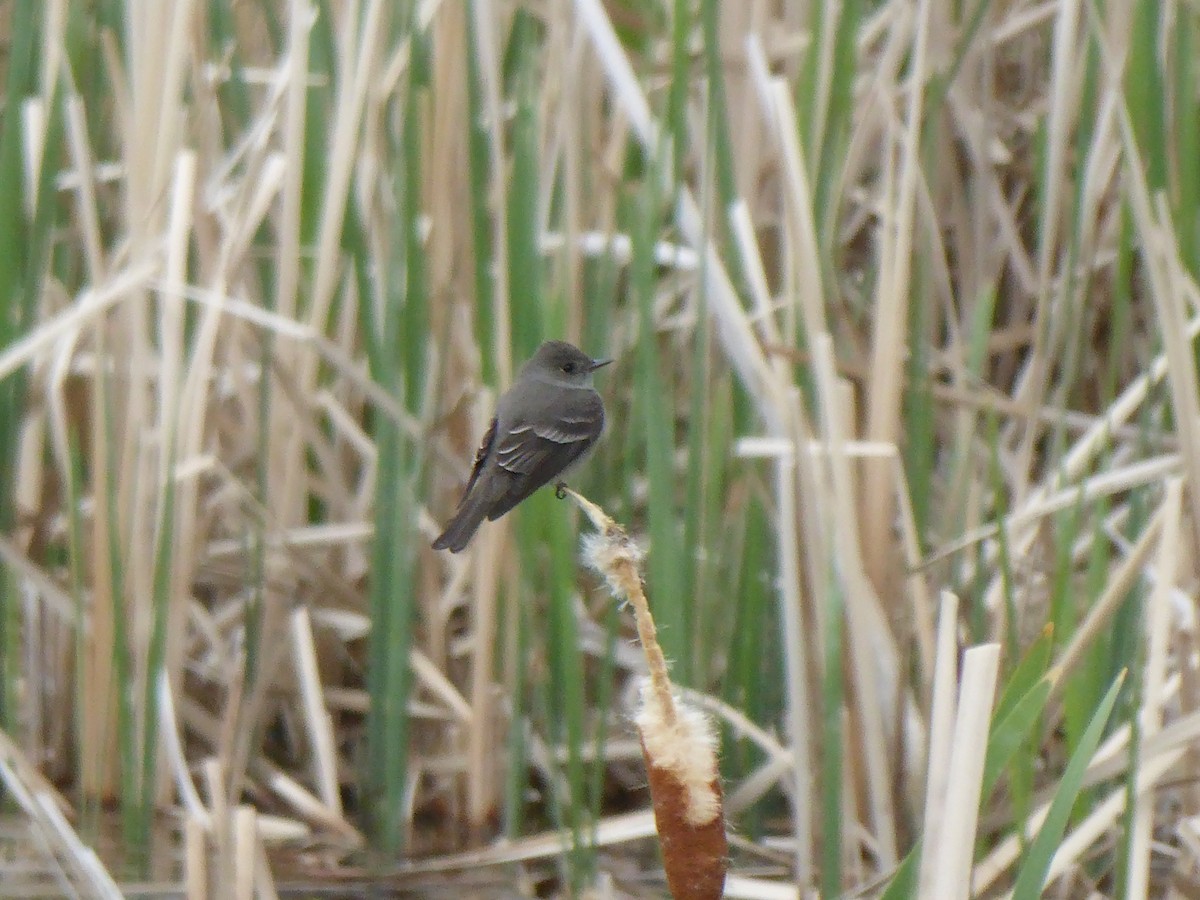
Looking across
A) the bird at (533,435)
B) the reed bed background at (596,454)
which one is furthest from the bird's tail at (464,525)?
the reed bed background at (596,454)

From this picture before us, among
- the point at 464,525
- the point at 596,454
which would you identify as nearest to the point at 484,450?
the point at 464,525

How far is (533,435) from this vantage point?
216 centimetres

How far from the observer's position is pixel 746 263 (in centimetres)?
247

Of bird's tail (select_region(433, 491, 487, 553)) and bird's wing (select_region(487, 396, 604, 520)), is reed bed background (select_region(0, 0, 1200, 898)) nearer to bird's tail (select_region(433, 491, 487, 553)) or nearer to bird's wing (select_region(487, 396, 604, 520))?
bird's wing (select_region(487, 396, 604, 520))

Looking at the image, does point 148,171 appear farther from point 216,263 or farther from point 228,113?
point 228,113

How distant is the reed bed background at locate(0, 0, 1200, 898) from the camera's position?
2.31m

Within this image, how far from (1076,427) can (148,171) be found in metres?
1.62

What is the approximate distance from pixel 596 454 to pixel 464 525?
2.37ft

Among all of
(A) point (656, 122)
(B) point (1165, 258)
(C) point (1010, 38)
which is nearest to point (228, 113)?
(A) point (656, 122)

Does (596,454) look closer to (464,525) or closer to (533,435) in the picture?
(533,435)

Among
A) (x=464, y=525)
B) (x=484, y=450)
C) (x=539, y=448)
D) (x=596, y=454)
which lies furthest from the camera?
(x=596, y=454)

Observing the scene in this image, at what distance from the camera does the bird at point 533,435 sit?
2.07 m

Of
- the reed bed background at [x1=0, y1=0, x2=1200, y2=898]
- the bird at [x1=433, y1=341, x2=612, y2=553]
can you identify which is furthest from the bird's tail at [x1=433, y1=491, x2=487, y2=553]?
the reed bed background at [x1=0, y1=0, x2=1200, y2=898]

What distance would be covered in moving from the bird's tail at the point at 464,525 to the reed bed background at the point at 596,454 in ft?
0.90
